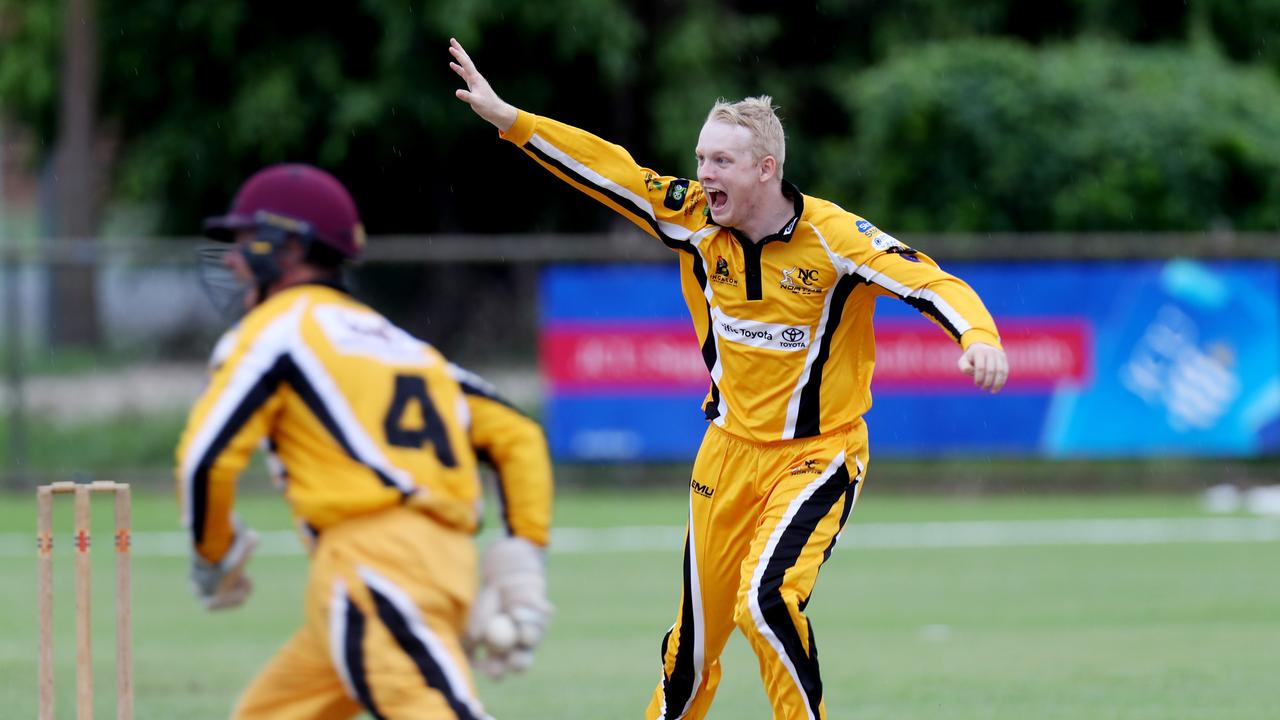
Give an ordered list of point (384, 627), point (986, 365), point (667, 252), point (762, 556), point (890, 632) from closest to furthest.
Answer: point (384, 627), point (986, 365), point (762, 556), point (890, 632), point (667, 252)

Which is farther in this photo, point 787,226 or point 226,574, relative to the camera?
point 787,226

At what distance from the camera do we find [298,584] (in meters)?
13.0

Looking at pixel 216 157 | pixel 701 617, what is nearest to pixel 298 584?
pixel 701 617

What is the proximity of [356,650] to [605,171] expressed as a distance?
266 cm

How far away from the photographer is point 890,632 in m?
10.8

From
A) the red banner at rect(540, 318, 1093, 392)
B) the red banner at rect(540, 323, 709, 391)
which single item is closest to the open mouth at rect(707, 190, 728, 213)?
the red banner at rect(540, 323, 709, 391)

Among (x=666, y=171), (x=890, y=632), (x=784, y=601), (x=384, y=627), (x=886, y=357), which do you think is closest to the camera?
(x=384, y=627)

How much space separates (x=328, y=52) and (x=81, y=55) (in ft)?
11.3

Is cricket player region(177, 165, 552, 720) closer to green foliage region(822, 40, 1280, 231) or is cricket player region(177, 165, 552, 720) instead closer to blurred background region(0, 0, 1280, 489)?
blurred background region(0, 0, 1280, 489)

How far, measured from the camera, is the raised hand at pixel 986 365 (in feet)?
18.7

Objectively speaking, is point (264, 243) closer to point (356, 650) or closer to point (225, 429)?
point (225, 429)

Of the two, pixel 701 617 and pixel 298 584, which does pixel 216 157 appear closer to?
pixel 298 584

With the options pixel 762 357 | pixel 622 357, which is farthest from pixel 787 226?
pixel 622 357

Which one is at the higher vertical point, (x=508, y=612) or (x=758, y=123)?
(x=758, y=123)
